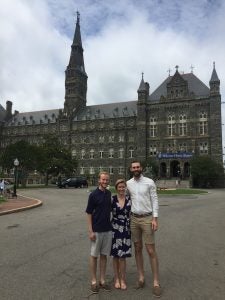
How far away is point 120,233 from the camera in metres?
6.89

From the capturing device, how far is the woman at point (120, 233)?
22.3ft

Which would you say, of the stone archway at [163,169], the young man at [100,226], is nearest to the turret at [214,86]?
the stone archway at [163,169]

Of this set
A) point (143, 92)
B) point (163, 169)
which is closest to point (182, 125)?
point (163, 169)

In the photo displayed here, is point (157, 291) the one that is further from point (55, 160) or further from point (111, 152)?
point (111, 152)

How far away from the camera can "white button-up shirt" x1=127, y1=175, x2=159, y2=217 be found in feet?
22.5

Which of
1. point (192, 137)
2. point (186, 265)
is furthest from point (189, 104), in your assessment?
point (186, 265)

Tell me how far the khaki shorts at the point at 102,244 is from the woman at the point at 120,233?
3.5 inches

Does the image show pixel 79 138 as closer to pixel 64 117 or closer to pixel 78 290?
pixel 64 117

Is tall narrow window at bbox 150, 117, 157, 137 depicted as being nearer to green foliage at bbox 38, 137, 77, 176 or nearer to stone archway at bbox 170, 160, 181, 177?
stone archway at bbox 170, 160, 181, 177

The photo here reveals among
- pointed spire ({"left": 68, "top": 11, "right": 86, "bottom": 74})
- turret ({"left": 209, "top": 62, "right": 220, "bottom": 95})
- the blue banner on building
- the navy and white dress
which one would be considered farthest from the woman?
pointed spire ({"left": 68, "top": 11, "right": 86, "bottom": 74})

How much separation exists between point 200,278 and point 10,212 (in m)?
13.5

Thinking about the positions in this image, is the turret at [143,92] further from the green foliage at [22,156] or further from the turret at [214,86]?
the green foliage at [22,156]

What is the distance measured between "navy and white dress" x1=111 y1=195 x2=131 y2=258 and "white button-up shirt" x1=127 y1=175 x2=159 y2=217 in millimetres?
160

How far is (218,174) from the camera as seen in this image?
69.0 meters
